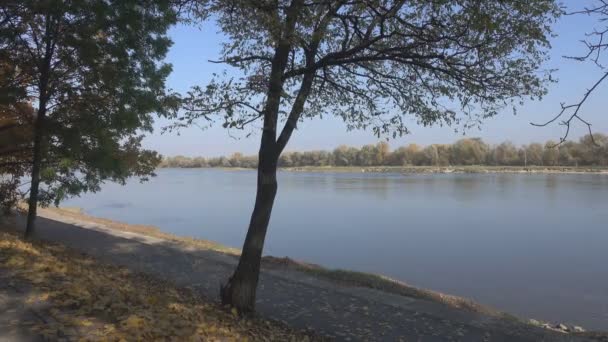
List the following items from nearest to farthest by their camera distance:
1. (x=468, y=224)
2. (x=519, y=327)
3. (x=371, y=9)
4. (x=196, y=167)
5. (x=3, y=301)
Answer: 1. (x=3, y=301)
2. (x=371, y=9)
3. (x=519, y=327)
4. (x=468, y=224)
5. (x=196, y=167)

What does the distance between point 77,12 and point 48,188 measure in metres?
4.32

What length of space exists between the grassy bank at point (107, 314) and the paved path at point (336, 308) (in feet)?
3.33

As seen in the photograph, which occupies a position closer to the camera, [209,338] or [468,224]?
[209,338]

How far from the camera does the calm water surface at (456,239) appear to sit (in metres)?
15.4

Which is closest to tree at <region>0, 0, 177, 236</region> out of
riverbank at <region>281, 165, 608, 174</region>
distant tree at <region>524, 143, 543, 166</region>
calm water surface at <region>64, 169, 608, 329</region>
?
calm water surface at <region>64, 169, 608, 329</region>

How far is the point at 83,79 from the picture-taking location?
455 inches

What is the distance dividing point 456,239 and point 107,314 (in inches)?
827

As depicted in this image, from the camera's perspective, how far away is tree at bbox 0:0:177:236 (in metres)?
10.9

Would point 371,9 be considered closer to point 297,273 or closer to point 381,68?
point 381,68

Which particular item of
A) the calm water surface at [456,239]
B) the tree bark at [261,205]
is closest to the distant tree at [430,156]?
the calm water surface at [456,239]

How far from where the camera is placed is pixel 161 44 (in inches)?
453

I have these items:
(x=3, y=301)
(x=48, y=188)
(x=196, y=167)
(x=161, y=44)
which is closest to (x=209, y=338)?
(x=3, y=301)

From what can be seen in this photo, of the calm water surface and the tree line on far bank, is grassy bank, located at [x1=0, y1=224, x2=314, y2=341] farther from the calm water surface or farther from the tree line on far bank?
the tree line on far bank

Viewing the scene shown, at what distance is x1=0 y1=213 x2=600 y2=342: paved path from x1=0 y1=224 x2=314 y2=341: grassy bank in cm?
101
